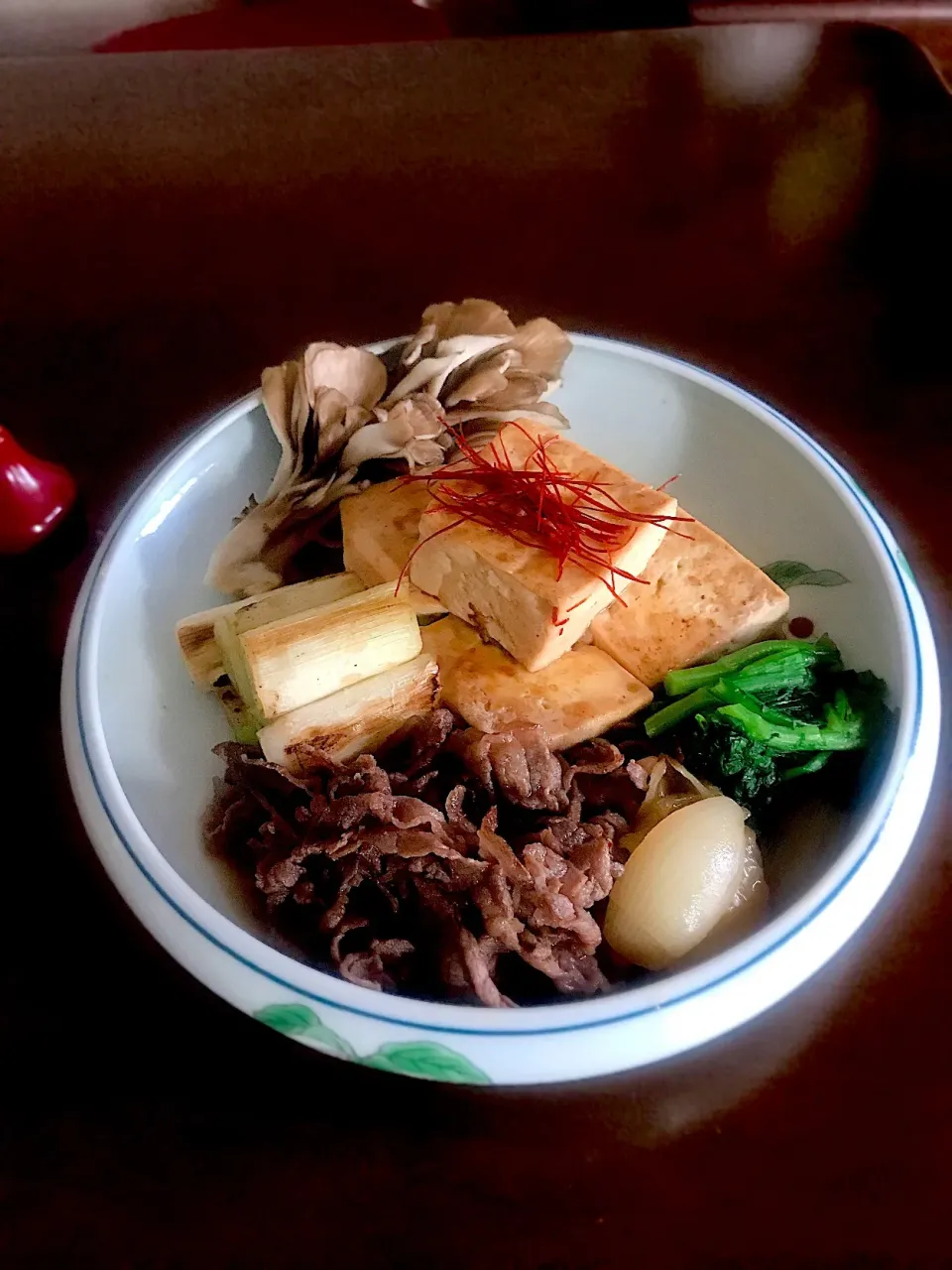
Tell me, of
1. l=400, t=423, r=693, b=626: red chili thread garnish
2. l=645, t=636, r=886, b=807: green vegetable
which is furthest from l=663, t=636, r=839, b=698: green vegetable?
l=400, t=423, r=693, b=626: red chili thread garnish

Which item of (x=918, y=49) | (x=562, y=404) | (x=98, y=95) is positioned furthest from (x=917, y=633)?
(x=98, y=95)

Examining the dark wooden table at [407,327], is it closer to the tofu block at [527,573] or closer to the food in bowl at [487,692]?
the food in bowl at [487,692]

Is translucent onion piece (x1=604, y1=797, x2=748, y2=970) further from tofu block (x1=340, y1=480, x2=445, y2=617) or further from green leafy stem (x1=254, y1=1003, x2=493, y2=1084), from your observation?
tofu block (x1=340, y1=480, x2=445, y2=617)

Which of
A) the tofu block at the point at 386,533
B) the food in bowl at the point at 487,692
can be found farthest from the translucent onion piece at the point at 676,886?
the tofu block at the point at 386,533

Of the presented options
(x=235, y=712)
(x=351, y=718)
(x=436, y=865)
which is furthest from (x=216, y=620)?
(x=436, y=865)

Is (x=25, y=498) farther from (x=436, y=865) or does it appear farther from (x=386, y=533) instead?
(x=436, y=865)

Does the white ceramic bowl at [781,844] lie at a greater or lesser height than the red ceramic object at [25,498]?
lesser
